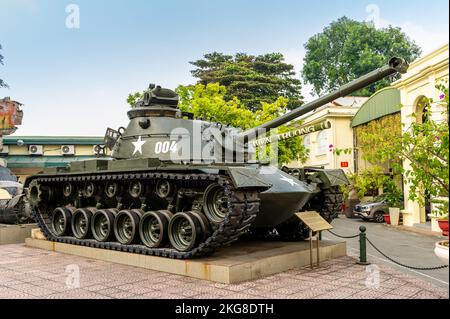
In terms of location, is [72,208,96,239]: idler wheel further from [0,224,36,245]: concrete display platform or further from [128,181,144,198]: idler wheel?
[0,224,36,245]: concrete display platform

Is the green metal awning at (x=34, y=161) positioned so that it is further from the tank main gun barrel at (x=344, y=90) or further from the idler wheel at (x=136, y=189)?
the tank main gun barrel at (x=344, y=90)

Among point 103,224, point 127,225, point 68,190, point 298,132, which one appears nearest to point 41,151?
point 68,190

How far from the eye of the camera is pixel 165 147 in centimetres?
1017

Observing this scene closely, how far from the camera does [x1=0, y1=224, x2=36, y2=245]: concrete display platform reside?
13.4 meters

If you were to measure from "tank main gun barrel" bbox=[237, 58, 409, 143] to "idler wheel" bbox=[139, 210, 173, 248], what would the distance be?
2638 millimetres

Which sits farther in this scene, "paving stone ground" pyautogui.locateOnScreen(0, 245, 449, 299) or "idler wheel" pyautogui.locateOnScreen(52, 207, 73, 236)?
"idler wheel" pyautogui.locateOnScreen(52, 207, 73, 236)

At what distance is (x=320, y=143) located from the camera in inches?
1212

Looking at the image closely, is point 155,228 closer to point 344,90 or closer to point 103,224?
point 103,224

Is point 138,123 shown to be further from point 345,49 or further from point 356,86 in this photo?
point 345,49

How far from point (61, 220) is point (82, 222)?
1.03 metres

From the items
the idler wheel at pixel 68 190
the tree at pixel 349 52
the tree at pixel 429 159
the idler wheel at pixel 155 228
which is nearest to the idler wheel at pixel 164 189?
the idler wheel at pixel 155 228

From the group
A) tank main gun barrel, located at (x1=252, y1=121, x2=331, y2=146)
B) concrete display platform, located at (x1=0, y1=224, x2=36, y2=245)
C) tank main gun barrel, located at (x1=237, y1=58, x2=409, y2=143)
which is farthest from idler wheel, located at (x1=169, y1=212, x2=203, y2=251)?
concrete display platform, located at (x1=0, y1=224, x2=36, y2=245)

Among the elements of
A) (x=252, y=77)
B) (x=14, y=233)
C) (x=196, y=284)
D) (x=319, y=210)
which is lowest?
(x=196, y=284)
